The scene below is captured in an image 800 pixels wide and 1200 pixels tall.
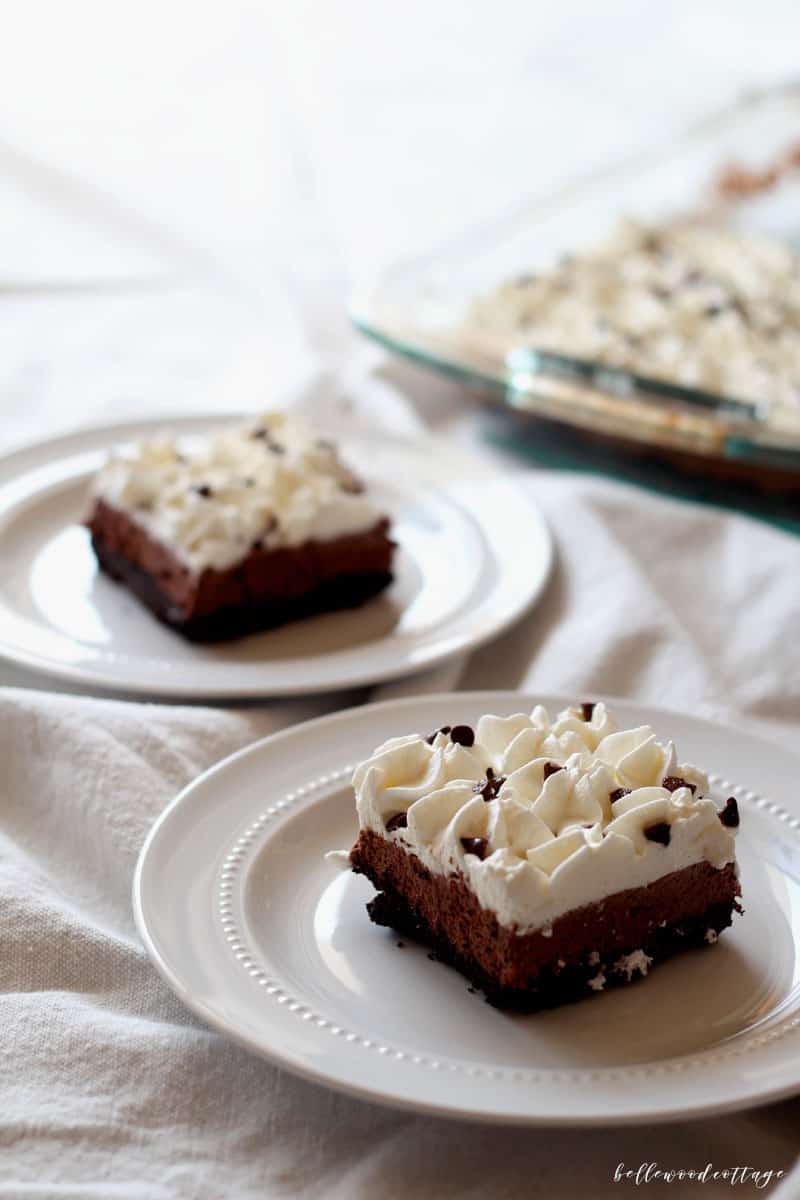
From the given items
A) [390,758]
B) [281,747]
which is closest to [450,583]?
[281,747]

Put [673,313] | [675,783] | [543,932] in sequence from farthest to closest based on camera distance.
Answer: [673,313], [675,783], [543,932]

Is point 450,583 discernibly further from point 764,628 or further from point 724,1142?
point 724,1142

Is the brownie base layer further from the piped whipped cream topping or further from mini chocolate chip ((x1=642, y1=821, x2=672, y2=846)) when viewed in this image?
the piped whipped cream topping

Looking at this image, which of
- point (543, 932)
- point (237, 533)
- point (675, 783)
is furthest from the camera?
point (237, 533)

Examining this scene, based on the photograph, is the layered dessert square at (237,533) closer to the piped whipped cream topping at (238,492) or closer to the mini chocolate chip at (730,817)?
the piped whipped cream topping at (238,492)

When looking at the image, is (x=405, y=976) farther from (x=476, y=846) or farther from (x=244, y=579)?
(x=244, y=579)

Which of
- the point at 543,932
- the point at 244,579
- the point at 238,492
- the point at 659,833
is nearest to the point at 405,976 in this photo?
the point at 543,932
